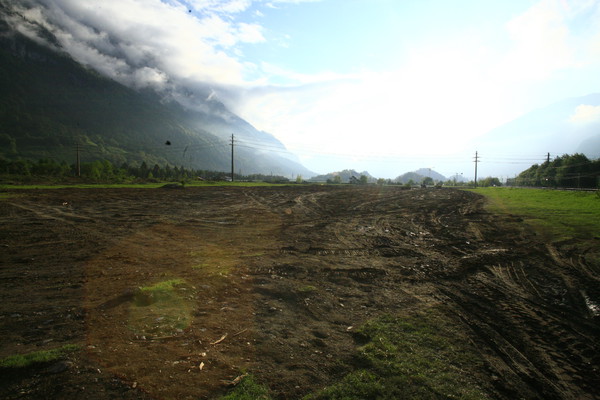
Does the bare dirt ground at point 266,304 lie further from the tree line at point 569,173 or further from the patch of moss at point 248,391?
the tree line at point 569,173

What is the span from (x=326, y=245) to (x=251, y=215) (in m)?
10.2

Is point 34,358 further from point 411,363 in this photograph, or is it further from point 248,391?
point 411,363

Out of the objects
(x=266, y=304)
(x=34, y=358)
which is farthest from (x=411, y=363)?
(x=34, y=358)

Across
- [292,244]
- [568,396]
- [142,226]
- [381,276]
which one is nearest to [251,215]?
[142,226]

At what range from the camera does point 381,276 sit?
10.0m

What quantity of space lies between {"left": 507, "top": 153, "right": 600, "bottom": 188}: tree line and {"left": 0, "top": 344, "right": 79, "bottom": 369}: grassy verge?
83888 millimetres

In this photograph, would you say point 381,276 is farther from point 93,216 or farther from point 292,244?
point 93,216

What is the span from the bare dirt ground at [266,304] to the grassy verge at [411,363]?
0.27 meters

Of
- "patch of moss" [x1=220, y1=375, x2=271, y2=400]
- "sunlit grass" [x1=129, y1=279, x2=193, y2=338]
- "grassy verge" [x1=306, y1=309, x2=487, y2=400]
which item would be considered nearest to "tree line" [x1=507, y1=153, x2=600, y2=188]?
"grassy verge" [x1=306, y1=309, x2=487, y2=400]

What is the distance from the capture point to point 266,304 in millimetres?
7383

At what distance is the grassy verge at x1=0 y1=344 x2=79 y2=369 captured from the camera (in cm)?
446

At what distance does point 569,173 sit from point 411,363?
304 ft

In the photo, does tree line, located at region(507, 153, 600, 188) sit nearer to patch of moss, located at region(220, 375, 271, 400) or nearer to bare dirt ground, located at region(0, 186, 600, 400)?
bare dirt ground, located at region(0, 186, 600, 400)

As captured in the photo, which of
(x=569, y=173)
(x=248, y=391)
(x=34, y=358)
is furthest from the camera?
(x=569, y=173)
